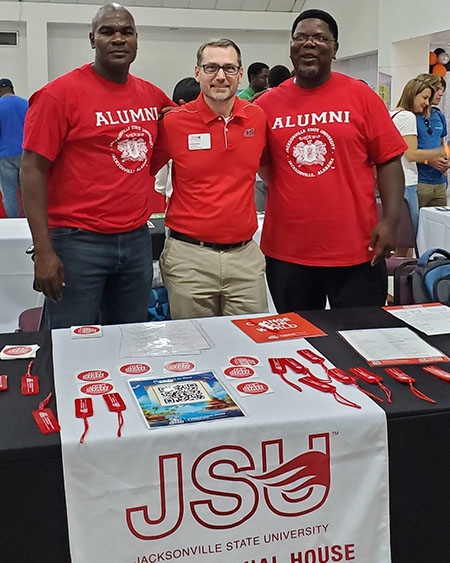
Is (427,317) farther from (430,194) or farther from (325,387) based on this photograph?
(430,194)

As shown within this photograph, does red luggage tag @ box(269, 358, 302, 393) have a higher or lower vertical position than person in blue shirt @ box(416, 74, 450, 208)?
lower

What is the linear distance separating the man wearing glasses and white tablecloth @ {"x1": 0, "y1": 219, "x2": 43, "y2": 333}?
124 centimetres

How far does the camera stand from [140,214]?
212 centimetres

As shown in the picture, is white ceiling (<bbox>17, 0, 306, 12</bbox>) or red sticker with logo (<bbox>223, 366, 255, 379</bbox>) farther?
white ceiling (<bbox>17, 0, 306, 12</bbox>)

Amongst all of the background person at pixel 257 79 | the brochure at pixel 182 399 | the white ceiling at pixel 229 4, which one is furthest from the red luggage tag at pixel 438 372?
the white ceiling at pixel 229 4

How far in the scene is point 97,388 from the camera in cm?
137

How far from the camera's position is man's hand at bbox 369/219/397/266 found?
6.84 ft

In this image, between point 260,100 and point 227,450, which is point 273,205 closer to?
point 260,100

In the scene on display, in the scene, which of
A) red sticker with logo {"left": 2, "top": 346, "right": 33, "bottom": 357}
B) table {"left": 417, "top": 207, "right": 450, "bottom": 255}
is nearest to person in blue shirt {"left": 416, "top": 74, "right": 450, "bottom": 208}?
table {"left": 417, "top": 207, "right": 450, "bottom": 255}

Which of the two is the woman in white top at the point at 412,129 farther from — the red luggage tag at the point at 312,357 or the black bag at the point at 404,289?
the red luggage tag at the point at 312,357

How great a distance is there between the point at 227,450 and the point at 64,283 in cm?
100

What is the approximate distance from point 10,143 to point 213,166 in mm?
4033

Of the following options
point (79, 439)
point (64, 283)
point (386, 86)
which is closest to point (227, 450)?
point (79, 439)

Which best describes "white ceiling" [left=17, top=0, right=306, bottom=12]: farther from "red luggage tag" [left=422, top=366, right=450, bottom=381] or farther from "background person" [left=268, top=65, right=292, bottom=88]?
"red luggage tag" [left=422, top=366, right=450, bottom=381]
